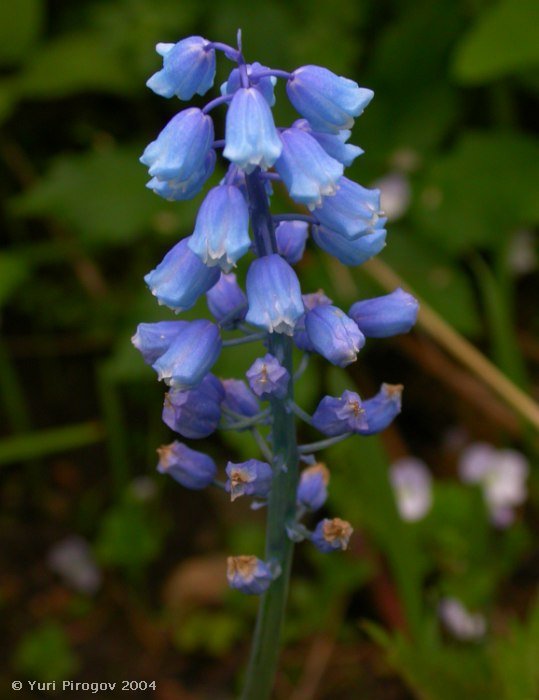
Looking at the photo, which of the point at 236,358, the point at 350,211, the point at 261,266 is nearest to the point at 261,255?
the point at 261,266

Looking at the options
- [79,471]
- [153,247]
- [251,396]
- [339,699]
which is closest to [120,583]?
[79,471]

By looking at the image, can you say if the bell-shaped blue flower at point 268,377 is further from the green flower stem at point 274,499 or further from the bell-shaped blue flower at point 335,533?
the bell-shaped blue flower at point 335,533

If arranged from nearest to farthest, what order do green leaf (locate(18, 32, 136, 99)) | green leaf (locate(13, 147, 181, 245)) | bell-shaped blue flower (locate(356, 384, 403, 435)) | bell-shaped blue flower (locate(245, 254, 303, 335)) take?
bell-shaped blue flower (locate(245, 254, 303, 335))
bell-shaped blue flower (locate(356, 384, 403, 435))
green leaf (locate(13, 147, 181, 245))
green leaf (locate(18, 32, 136, 99))

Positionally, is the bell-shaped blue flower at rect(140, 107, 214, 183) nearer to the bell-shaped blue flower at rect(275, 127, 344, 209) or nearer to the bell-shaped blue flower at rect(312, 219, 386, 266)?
the bell-shaped blue flower at rect(275, 127, 344, 209)

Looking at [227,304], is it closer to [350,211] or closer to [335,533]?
[350,211]

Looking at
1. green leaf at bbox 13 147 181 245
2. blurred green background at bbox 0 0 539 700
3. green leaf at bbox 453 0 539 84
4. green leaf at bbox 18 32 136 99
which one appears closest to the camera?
blurred green background at bbox 0 0 539 700

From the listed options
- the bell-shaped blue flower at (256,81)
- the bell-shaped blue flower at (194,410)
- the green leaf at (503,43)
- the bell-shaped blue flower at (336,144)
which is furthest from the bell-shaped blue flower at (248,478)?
the green leaf at (503,43)

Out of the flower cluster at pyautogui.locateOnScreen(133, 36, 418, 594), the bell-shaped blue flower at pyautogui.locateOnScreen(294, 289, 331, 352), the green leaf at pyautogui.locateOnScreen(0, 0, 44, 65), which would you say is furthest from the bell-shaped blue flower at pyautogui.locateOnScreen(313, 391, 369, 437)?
the green leaf at pyautogui.locateOnScreen(0, 0, 44, 65)

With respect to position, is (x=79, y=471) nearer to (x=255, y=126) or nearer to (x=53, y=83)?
(x=53, y=83)
